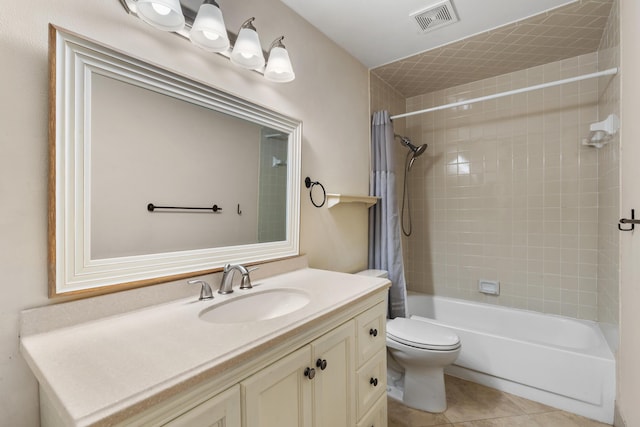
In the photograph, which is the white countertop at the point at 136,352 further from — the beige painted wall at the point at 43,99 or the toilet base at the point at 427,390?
the toilet base at the point at 427,390

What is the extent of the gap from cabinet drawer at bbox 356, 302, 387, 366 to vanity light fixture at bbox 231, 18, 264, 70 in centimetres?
121

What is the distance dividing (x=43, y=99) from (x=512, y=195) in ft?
9.51

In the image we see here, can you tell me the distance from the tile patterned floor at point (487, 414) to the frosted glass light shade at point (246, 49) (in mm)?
2042

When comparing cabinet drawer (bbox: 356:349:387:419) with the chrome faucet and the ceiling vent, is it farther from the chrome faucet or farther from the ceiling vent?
the ceiling vent

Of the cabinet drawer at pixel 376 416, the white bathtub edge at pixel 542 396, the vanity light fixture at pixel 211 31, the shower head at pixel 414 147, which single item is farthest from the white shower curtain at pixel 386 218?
the vanity light fixture at pixel 211 31

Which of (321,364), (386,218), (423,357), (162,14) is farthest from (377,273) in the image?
(162,14)

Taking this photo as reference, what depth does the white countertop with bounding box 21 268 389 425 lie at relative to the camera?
0.52 m

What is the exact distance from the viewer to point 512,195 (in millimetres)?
2434

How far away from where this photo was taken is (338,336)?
1044mm

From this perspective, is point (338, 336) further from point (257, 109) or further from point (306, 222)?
point (257, 109)

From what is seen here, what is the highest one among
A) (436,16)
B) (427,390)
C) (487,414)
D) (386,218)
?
(436,16)

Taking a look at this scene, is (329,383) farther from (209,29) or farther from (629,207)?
(629,207)

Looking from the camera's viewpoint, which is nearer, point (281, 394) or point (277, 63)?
point (281, 394)

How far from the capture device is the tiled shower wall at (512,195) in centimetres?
218
